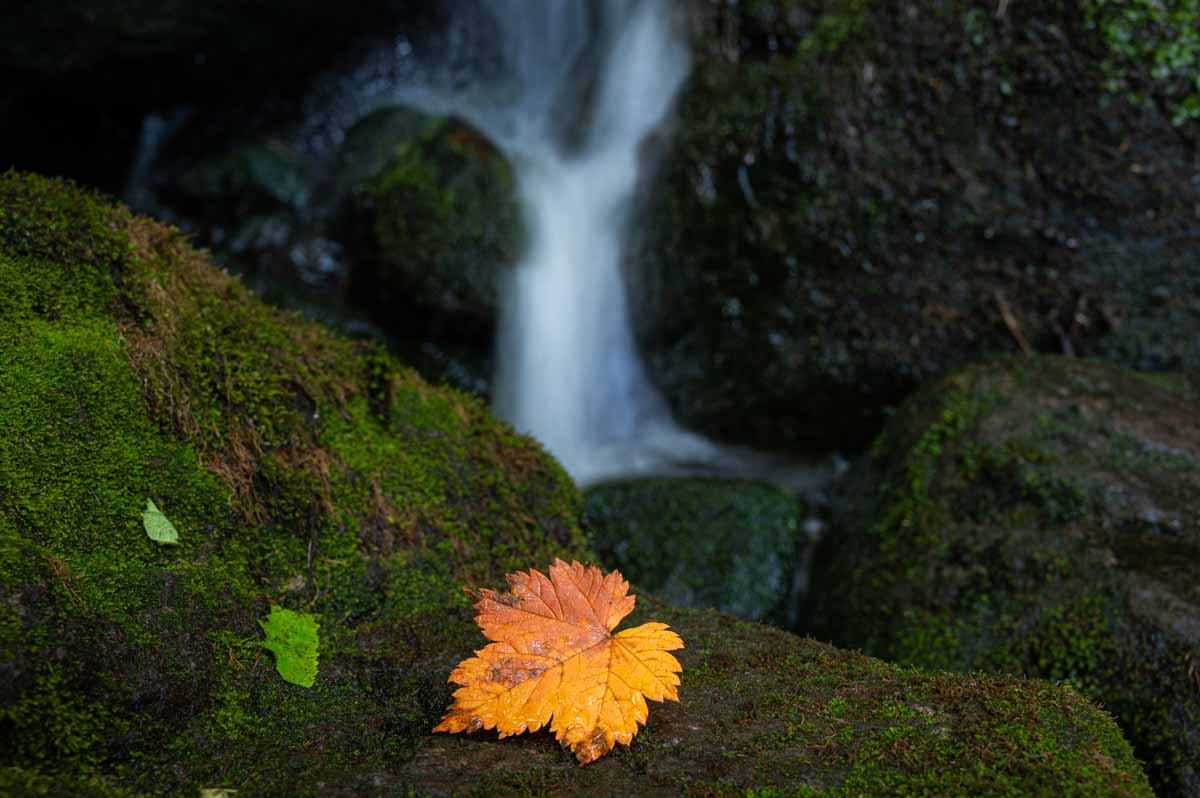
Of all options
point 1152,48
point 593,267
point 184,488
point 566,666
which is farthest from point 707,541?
point 1152,48

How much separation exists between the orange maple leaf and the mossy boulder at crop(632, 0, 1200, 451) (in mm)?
4150

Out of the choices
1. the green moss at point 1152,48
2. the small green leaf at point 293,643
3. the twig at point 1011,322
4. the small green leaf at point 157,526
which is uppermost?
the green moss at point 1152,48

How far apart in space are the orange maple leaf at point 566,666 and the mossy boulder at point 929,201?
163 inches

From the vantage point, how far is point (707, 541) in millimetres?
5309

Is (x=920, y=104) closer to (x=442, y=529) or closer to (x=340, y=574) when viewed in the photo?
(x=442, y=529)

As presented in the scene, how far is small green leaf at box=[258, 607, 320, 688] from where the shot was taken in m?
2.10

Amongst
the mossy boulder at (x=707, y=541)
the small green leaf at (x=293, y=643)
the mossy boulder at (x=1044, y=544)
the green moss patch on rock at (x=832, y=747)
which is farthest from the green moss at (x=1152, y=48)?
the small green leaf at (x=293, y=643)

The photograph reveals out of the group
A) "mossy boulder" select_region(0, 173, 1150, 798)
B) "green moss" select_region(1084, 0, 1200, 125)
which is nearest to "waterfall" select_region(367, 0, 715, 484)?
"green moss" select_region(1084, 0, 1200, 125)

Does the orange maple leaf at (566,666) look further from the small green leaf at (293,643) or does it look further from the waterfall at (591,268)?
the waterfall at (591,268)

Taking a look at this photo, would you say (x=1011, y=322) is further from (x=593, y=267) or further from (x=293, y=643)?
(x=293, y=643)

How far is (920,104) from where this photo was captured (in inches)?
225

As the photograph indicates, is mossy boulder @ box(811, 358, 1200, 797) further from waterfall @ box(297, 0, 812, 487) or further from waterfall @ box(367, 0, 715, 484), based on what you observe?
waterfall @ box(367, 0, 715, 484)

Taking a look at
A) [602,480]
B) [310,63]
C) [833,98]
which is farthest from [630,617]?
[310,63]

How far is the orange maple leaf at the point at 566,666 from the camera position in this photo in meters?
1.91
